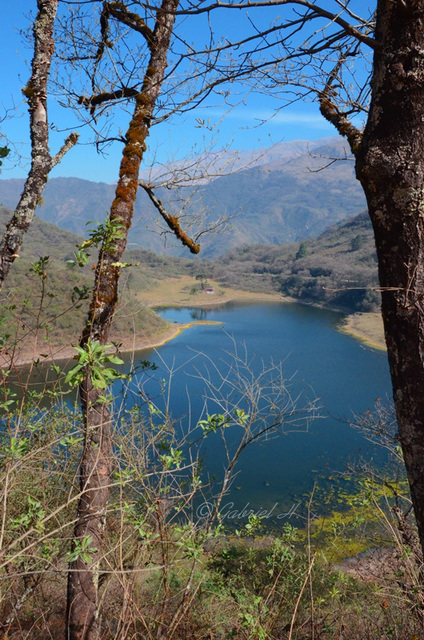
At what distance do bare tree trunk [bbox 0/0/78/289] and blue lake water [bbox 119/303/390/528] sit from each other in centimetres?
98

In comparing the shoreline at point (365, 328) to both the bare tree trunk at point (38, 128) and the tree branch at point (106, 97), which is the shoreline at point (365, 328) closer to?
the tree branch at point (106, 97)

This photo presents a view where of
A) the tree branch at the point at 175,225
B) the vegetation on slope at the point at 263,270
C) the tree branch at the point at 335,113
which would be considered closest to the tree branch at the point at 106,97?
the tree branch at the point at 175,225

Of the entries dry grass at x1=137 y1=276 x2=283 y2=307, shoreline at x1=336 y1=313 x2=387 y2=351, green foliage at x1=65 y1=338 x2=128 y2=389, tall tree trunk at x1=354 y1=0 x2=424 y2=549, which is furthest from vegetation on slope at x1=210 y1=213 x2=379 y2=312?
green foliage at x1=65 y1=338 x2=128 y2=389

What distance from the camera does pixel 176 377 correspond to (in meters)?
17.1

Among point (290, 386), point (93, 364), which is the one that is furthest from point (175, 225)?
point (290, 386)

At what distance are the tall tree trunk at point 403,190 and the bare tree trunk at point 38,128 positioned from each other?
167cm

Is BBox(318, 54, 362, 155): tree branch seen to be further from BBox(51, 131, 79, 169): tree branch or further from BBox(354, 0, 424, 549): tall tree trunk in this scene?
BBox(51, 131, 79, 169): tree branch

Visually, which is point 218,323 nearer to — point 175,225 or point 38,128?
point 175,225

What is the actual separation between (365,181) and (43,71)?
1944mm

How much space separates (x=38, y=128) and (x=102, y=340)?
1149 millimetres

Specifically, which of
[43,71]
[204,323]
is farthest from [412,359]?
[204,323]

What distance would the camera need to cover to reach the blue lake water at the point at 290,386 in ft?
35.9

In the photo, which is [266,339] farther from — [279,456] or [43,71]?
[43,71]

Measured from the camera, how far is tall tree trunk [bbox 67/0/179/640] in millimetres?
1657
